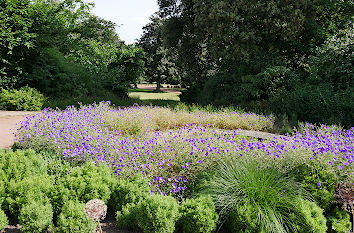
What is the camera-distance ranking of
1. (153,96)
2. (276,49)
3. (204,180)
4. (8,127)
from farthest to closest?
(153,96)
(276,49)
(8,127)
(204,180)

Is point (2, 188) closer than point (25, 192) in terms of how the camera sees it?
No

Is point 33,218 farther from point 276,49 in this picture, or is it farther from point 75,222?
point 276,49

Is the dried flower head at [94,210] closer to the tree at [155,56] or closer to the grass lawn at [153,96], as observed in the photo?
the grass lawn at [153,96]

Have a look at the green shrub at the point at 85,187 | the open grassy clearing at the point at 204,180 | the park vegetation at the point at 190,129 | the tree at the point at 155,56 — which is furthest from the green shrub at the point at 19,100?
the tree at the point at 155,56

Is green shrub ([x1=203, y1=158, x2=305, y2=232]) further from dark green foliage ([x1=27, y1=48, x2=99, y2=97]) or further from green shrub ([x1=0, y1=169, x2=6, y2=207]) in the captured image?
dark green foliage ([x1=27, y1=48, x2=99, y2=97])

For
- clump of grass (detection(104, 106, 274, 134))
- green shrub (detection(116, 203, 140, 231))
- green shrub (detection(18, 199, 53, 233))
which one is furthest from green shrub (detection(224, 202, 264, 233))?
clump of grass (detection(104, 106, 274, 134))

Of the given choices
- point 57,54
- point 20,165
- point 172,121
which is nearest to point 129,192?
point 20,165

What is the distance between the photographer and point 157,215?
7.86 feet

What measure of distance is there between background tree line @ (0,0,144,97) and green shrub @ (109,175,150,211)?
32.8 ft

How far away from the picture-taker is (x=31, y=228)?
95.3 inches

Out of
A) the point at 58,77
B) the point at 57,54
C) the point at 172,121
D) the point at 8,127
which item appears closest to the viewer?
the point at 172,121

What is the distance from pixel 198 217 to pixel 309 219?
103cm

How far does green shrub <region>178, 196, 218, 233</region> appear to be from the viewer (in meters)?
2.51

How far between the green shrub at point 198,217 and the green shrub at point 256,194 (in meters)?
0.20
